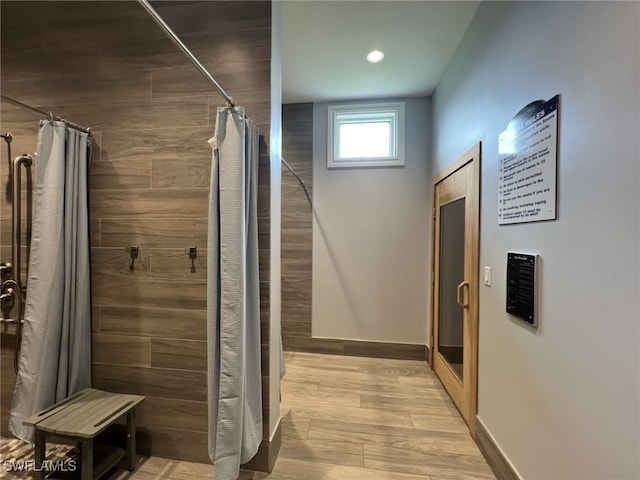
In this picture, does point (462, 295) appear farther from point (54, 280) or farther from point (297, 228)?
point (54, 280)

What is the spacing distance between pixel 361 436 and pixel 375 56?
3000 millimetres

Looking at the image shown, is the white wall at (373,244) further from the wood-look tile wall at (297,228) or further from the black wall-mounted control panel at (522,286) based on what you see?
the black wall-mounted control panel at (522,286)

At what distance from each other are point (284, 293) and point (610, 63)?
3.07 metres

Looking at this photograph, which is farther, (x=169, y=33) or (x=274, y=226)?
(x=274, y=226)

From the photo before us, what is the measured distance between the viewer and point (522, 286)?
141 cm

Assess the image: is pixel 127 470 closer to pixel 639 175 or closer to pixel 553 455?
pixel 553 455

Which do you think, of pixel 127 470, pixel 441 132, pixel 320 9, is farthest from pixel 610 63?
pixel 127 470

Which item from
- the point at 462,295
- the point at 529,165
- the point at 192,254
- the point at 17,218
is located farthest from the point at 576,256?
the point at 17,218

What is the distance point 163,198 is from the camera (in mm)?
1714

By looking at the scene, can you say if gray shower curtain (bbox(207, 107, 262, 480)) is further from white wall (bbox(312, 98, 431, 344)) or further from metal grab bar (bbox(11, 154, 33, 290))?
white wall (bbox(312, 98, 431, 344))

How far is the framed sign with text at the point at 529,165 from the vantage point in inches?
48.4

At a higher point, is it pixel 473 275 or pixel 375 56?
pixel 375 56

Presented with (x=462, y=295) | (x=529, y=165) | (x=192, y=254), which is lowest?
(x=462, y=295)

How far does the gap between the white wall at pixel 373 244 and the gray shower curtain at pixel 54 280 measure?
7.11ft
